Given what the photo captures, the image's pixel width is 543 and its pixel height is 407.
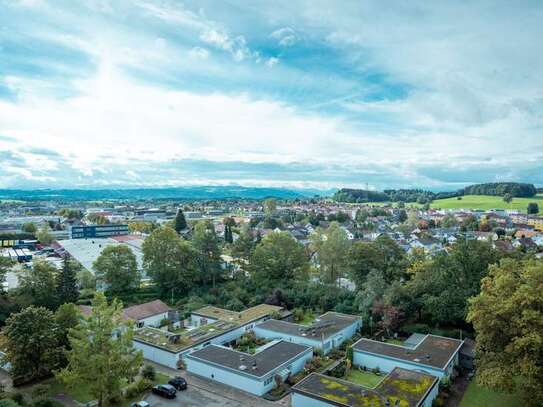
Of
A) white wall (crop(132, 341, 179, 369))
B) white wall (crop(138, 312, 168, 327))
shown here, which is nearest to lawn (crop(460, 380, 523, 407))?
white wall (crop(132, 341, 179, 369))

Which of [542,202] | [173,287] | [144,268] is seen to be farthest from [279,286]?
[542,202]

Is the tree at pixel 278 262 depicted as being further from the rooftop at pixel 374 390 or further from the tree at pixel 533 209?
the tree at pixel 533 209

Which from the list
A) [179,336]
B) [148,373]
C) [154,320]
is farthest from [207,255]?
[148,373]

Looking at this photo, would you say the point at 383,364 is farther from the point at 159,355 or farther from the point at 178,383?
the point at 159,355

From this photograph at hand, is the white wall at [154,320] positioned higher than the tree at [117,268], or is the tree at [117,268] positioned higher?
the tree at [117,268]

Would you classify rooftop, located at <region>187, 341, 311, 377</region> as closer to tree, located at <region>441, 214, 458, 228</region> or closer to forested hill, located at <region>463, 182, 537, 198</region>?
tree, located at <region>441, 214, 458, 228</region>

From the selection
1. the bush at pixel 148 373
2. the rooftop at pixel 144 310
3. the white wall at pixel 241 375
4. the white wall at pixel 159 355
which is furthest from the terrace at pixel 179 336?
the rooftop at pixel 144 310
